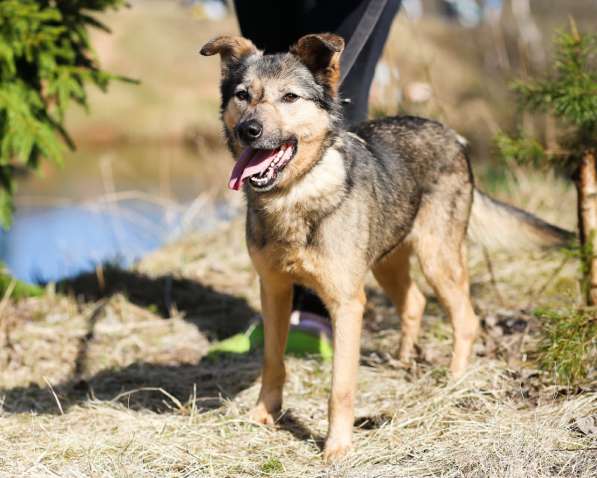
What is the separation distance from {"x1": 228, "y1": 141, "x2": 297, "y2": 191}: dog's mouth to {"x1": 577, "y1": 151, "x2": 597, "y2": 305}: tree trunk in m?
1.92

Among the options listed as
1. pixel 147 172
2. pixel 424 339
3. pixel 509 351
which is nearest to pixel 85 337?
pixel 424 339

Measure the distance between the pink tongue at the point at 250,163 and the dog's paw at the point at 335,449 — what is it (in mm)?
1198

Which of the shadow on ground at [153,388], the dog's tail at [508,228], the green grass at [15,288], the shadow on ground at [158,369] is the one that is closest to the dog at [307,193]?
the shadow on ground at [153,388]

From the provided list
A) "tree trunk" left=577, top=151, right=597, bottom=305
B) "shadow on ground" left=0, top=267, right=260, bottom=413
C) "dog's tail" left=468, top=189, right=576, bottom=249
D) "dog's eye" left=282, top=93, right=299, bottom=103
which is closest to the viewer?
"dog's eye" left=282, top=93, right=299, bottom=103

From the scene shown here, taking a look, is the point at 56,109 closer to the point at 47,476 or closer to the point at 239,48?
the point at 239,48

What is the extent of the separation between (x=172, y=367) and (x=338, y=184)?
1853 millimetres

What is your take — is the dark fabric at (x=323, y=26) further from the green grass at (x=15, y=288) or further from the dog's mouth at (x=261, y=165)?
the green grass at (x=15, y=288)

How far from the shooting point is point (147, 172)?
42.6ft

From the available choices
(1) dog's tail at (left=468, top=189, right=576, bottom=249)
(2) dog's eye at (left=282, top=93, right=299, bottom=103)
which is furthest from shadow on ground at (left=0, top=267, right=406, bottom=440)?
(1) dog's tail at (left=468, top=189, right=576, bottom=249)

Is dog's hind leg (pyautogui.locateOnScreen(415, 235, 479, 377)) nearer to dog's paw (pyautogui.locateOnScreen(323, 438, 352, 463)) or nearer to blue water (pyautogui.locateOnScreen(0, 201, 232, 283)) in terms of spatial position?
dog's paw (pyautogui.locateOnScreen(323, 438, 352, 463))

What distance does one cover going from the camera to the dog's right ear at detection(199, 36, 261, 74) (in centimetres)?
375

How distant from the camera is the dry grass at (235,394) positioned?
319 centimetres

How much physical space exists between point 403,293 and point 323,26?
1695 millimetres

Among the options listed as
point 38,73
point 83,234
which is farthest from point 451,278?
point 83,234
